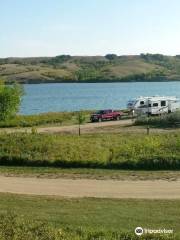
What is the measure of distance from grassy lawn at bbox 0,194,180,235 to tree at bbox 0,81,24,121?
91.9 feet

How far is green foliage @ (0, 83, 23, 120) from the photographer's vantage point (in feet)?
156

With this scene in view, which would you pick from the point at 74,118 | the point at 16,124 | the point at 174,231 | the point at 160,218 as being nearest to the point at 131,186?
the point at 160,218

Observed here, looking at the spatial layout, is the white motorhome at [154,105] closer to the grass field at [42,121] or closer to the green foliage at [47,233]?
the grass field at [42,121]

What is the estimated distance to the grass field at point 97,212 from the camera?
15.4m

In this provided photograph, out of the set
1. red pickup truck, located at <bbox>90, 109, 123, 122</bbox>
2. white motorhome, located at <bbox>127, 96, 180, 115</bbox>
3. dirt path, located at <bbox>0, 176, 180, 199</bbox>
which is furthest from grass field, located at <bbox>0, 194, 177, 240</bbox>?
white motorhome, located at <bbox>127, 96, 180, 115</bbox>

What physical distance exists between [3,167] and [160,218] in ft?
42.8

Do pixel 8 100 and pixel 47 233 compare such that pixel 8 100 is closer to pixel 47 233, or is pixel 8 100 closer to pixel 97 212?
pixel 97 212

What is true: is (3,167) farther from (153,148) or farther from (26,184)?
(153,148)

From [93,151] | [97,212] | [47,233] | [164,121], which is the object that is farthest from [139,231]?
[164,121]

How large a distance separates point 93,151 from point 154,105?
28.6 meters

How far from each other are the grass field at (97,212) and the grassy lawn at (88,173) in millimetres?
4802

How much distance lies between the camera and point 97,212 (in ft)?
56.0

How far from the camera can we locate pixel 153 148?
29.6 m

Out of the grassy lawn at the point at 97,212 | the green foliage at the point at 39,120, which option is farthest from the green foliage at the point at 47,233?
the green foliage at the point at 39,120
